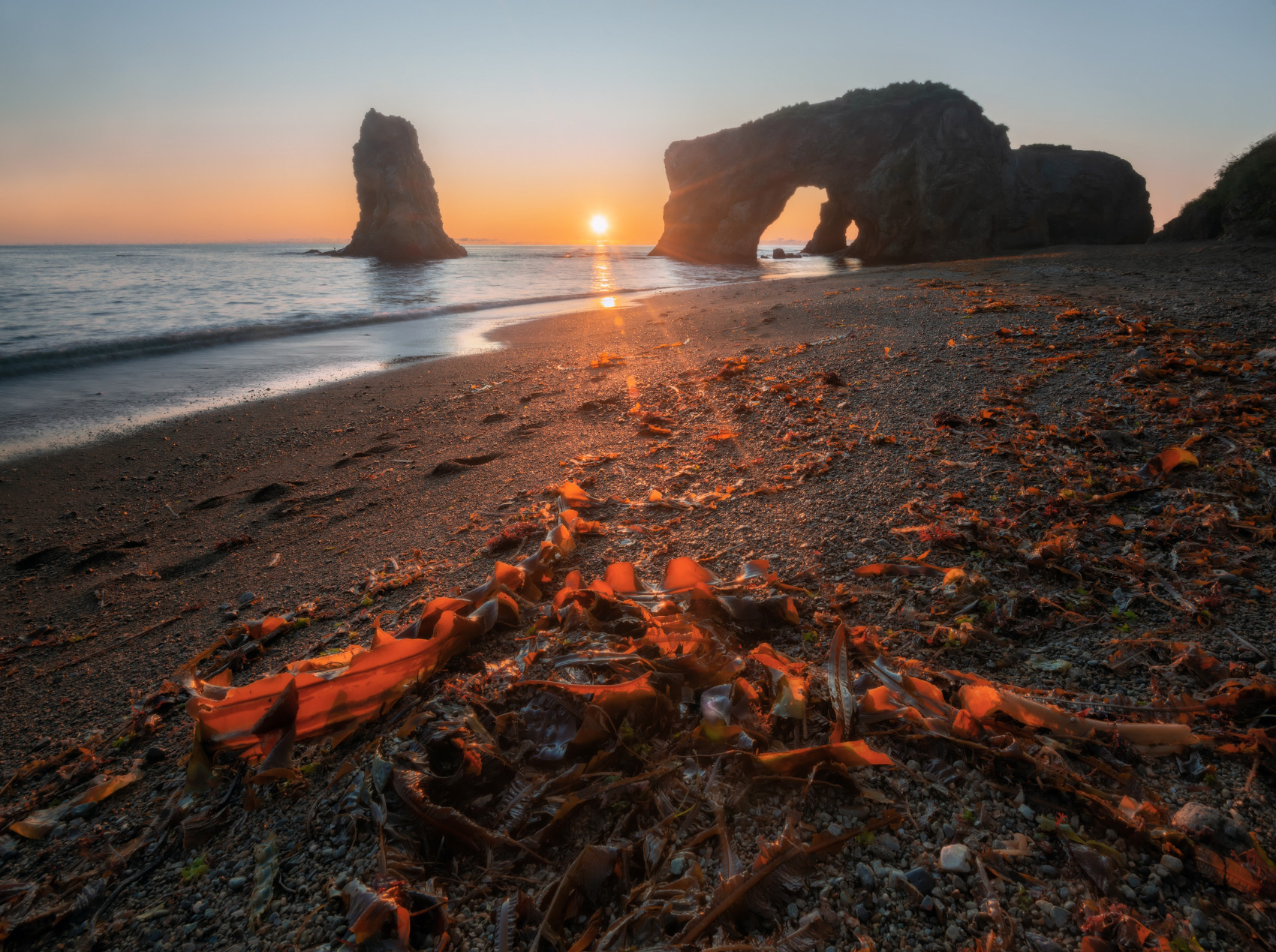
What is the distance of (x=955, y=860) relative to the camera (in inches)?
42.8

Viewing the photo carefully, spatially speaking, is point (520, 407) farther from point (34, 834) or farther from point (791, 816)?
point (791, 816)

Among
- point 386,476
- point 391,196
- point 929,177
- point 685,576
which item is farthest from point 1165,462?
point 391,196

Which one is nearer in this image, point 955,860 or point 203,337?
point 955,860

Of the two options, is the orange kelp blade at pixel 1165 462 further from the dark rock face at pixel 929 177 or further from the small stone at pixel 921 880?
the dark rock face at pixel 929 177

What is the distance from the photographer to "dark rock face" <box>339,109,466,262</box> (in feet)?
172

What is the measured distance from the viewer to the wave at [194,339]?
8.45 metres

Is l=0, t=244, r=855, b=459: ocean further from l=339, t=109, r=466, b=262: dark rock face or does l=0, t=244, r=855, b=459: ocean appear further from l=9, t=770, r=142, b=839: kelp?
l=339, t=109, r=466, b=262: dark rock face

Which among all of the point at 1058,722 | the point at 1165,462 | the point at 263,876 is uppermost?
the point at 1165,462

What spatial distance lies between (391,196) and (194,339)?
2023 inches

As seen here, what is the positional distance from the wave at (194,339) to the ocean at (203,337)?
3 cm

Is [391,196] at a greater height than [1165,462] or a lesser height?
greater

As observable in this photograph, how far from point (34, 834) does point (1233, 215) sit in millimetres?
19257

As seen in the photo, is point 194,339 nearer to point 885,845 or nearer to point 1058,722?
point 885,845

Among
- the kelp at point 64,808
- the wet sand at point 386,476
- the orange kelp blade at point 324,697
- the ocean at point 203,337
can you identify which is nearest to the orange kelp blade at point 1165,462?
the wet sand at point 386,476
